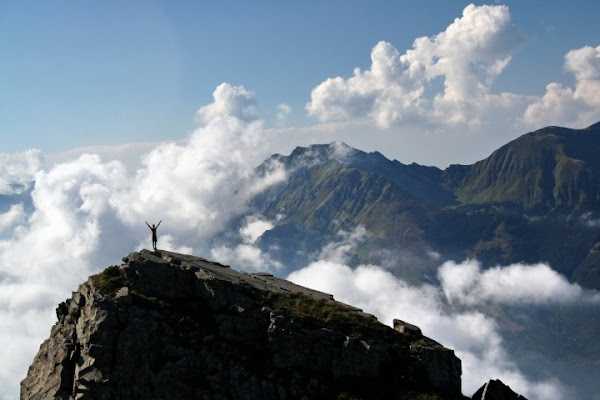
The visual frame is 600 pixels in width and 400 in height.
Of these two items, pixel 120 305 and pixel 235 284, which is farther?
pixel 235 284

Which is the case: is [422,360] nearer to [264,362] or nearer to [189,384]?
[264,362]

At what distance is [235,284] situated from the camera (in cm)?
7431

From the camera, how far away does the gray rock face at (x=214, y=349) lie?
63406 millimetres

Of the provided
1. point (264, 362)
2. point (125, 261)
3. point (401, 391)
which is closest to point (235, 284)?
point (264, 362)

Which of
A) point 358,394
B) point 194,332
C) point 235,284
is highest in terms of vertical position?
point 235,284

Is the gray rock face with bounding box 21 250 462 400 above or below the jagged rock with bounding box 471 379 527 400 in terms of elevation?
above

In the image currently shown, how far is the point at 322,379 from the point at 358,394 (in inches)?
193

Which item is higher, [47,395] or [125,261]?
[125,261]

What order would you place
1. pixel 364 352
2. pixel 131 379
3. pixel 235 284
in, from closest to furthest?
pixel 131 379 < pixel 364 352 < pixel 235 284

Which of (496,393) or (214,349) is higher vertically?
(214,349)

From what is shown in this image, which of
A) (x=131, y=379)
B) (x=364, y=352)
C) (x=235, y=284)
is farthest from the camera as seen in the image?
(x=235, y=284)

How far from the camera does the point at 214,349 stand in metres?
66.5

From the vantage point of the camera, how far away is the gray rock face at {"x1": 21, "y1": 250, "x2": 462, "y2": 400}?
6341cm

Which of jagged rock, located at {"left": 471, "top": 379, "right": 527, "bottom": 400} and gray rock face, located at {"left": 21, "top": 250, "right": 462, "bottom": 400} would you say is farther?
jagged rock, located at {"left": 471, "top": 379, "right": 527, "bottom": 400}
